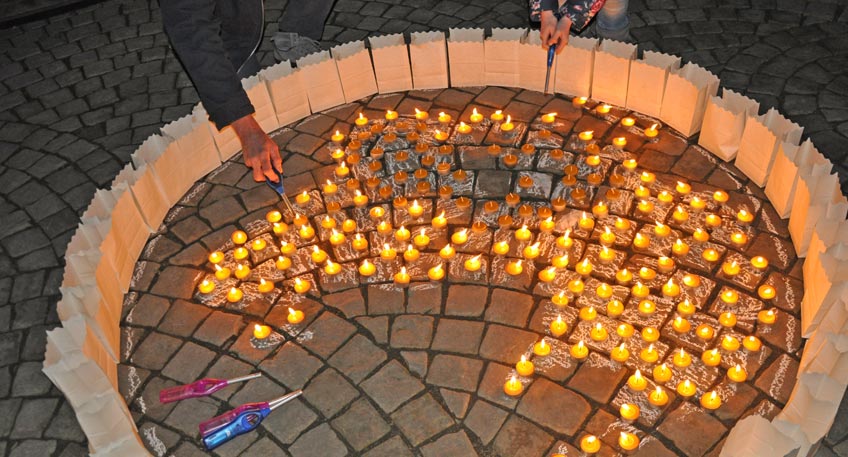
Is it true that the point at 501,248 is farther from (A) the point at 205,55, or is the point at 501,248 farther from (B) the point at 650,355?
(A) the point at 205,55

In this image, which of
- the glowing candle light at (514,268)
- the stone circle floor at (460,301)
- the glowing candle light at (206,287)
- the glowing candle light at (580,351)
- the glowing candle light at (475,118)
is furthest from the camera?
the glowing candle light at (475,118)

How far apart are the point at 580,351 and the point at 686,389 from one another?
0.58m

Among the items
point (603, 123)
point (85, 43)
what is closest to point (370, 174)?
point (603, 123)

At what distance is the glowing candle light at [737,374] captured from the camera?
370cm

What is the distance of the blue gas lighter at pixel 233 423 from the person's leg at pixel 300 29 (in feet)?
12.8

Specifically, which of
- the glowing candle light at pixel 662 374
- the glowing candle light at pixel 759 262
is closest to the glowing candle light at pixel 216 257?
the glowing candle light at pixel 662 374

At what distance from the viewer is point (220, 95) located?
4.56m

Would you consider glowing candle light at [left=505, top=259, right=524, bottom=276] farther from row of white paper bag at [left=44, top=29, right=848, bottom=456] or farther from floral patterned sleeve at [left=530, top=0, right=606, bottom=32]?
floral patterned sleeve at [left=530, top=0, right=606, bottom=32]

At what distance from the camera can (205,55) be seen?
4523 millimetres

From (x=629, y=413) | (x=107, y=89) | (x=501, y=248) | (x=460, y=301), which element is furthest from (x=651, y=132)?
(x=107, y=89)

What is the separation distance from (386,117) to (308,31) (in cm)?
154

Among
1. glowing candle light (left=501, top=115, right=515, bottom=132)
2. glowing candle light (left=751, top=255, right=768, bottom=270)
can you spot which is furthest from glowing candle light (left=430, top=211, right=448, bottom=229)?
glowing candle light (left=751, top=255, right=768, bottom=270)

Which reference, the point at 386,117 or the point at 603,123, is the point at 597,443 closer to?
the point at 603,123

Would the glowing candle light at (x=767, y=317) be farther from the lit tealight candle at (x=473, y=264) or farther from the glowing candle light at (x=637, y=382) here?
the lit tealight candle at (x=473, y=264)
